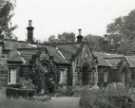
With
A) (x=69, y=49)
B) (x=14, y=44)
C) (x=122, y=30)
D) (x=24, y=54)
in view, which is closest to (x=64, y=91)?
(x=24, y=54)

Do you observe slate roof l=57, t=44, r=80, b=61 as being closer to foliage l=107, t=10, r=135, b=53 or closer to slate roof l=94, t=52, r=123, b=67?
slate roof l=94, t=52, r=123, b=67

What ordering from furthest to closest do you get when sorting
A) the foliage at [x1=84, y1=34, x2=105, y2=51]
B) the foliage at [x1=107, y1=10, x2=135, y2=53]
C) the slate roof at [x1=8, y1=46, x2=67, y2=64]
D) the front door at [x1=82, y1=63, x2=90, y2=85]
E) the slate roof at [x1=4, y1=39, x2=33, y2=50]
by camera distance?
the foliage at [x1=84, y1=34, x2=105, y2=51] → the foliage at [x1=107, y1=10, x2=135, y2=53] → the front door at [x1=82, y1=63, x2=90, y2=85] → the slate roof at [x1=4, y1=39, x2=33, y2=50] → the slate roof at [x1=8, y1=46, x2=67, y2=64]

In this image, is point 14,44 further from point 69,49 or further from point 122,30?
point 122,30

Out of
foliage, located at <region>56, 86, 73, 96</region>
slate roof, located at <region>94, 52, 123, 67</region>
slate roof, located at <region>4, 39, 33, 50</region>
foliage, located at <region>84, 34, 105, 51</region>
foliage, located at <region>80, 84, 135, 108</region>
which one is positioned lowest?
foliage, located at <region>56, 86, 73, 96</region>

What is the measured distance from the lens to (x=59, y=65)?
42.8 m

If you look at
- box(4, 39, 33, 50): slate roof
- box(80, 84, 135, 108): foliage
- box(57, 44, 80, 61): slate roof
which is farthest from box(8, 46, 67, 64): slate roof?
box(80, 84, 135, 108): foliage

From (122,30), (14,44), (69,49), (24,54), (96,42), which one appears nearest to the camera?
(24,54)

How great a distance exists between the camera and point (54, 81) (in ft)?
132

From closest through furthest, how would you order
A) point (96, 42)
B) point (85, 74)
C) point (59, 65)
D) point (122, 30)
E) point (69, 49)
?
1. point (59, 65)
2. point (69, 49)
3. point (85, 74)
4. point (96, 42)
5. point (122, 30)

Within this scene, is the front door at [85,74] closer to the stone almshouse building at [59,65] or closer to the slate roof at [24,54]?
the stone almshouse building at [59,65]

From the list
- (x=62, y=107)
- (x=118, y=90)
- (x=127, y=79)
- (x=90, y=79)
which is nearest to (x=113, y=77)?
(x=127, y=79)

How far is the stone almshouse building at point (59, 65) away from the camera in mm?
38531

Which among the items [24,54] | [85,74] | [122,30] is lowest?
[85,74]

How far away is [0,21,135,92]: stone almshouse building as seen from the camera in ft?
126
